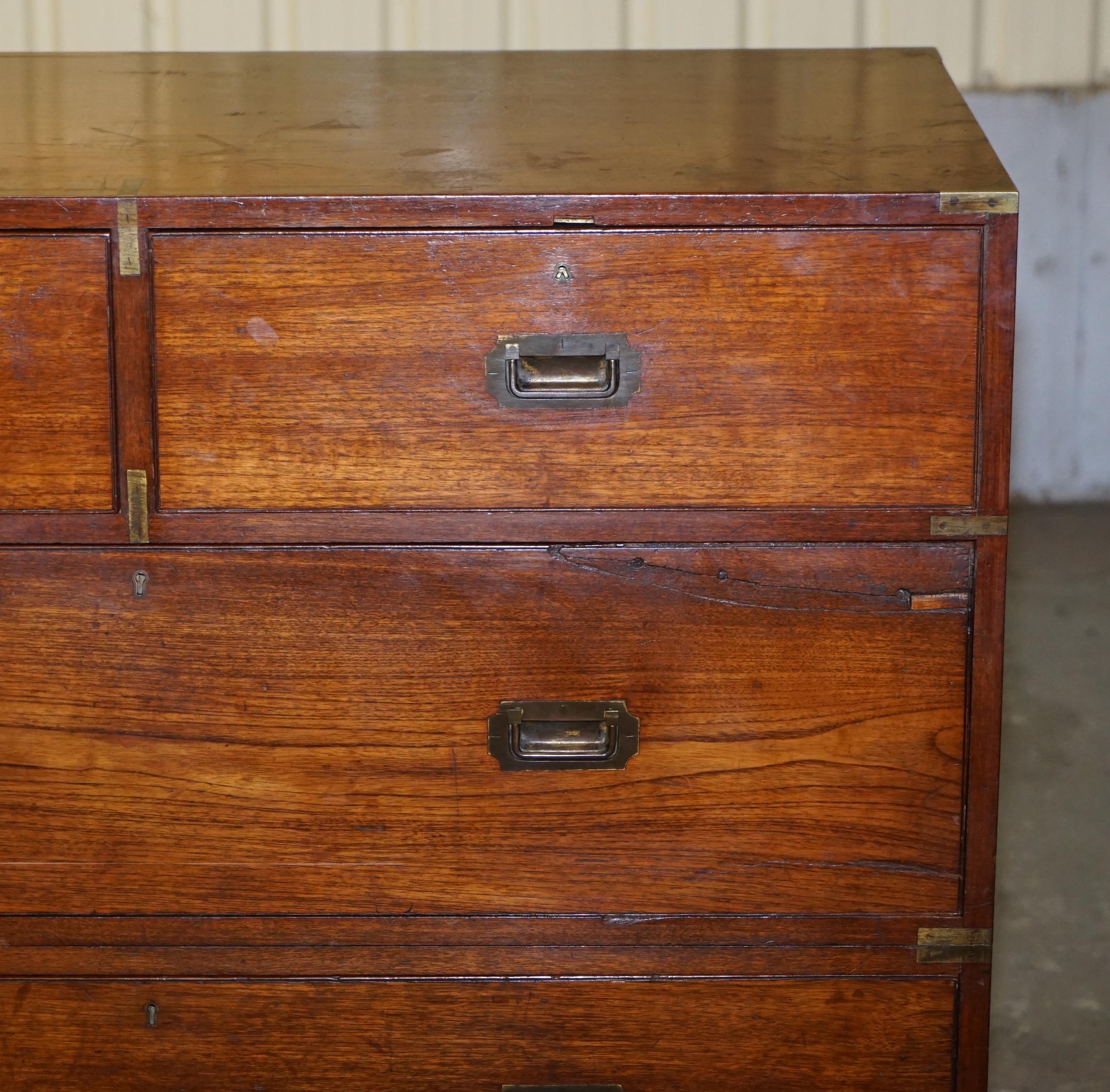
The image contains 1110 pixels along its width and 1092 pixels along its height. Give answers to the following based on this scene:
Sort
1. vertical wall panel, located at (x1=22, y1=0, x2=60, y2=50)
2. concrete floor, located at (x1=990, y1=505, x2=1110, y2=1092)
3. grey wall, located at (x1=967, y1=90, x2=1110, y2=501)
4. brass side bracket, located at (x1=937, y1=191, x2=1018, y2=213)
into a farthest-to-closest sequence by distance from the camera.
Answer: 1. grey wall, located at (x1=967, y1=90, x2=1110, y2=501)
2. vertical wall panel, located at (x1=22, y1=0, x2=60, y2=50)
3. concrete floor, located at (x1=990, y1=505, x2=1110, y2=1092)
4. brass side bracket, located at (x1=937, y1=191, x2=1018, y2=213)

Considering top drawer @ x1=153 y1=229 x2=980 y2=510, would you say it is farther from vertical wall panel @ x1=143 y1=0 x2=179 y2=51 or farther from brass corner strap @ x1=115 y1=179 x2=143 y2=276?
vertical wall panel @ x1=143 y1=0 x2=179 y2=51

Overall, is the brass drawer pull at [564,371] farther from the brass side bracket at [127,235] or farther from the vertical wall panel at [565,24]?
the vertical wall panel at [565,24]

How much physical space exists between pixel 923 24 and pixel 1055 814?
1651 millimetres

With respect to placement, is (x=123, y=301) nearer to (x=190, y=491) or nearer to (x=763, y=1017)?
(x=190, y=491)

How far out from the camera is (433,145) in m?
1.34

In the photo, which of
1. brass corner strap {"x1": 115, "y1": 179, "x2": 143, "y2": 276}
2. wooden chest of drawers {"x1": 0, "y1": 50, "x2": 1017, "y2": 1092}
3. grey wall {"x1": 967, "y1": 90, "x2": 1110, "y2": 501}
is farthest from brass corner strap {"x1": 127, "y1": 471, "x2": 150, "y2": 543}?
grey wall {"x1": 967, "y1": 90, "x2": 1110, "y2": 501}

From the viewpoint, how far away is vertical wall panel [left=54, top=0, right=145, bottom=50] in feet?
9.89

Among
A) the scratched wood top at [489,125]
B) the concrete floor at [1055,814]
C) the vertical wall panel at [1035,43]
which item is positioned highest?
the vertical wall panel at [1035,43]

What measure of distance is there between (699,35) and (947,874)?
2.19 m

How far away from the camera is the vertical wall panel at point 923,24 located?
3.04 m

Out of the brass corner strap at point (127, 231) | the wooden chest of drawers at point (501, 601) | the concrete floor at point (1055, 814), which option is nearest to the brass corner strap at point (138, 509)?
the wooden chest of drawers at point (501, 601)

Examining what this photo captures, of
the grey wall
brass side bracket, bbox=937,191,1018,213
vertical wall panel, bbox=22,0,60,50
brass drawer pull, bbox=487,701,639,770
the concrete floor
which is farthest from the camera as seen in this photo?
the grey wall

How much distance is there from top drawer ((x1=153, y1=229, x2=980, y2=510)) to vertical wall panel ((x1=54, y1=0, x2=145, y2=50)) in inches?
82.0

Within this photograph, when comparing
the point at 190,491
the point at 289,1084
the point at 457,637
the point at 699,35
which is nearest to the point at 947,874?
the point at 457,637
